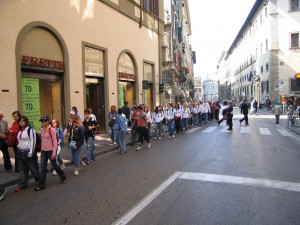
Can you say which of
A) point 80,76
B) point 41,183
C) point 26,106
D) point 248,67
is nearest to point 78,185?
point 41,183

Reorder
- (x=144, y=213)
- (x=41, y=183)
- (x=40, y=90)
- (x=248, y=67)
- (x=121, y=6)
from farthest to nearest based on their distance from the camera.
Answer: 1. (x=248, y=67)
2. (x=121, y=6)
3. (x=40, y=90)
4. (x=41, y=183)
5. (x=144, y=213)

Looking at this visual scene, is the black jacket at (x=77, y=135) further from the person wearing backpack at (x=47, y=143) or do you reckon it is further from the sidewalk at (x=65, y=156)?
the sidewalk at (x=65, y=156)

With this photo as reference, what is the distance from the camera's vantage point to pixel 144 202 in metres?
5.08

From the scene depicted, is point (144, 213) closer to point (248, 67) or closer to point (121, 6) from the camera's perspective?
point (121, 6)

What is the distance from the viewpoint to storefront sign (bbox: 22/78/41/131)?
10625 millimetres

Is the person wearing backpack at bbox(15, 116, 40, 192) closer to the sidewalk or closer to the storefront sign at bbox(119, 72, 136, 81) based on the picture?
the sidewalk

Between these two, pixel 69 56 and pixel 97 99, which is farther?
pixel 97 99

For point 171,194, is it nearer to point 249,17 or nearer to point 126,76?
point 126,76

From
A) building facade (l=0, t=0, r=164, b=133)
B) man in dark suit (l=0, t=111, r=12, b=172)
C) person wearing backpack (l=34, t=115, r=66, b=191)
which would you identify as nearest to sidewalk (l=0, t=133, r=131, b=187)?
man in dark suit (l=0, t=111, r=12, b=172)

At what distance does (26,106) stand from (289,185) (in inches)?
352

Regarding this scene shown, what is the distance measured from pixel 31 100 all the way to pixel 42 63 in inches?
59.7

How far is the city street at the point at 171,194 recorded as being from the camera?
4.46 m

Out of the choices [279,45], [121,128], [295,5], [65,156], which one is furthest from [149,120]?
[295,5]

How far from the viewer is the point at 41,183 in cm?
631
